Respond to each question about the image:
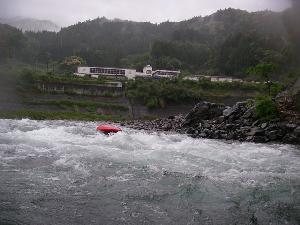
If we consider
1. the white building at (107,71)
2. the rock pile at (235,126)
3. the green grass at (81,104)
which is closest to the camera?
the rock pile at (235,126)

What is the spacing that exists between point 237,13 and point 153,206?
11182 centimetres

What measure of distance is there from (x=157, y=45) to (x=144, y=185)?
7296 cm

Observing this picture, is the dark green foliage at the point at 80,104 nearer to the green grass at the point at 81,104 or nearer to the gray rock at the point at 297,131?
the green grass at the point at 81,104

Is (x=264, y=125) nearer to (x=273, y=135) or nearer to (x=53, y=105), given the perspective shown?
(x=273, y=135)

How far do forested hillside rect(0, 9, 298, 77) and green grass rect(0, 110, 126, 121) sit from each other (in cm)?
1631

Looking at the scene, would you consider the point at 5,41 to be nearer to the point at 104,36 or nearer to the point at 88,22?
the point at 104,36

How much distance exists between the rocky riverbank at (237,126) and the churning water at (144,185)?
194 inches

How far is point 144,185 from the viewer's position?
30.9ft

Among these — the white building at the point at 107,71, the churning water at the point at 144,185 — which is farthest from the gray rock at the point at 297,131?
the white building at the point at 107,71

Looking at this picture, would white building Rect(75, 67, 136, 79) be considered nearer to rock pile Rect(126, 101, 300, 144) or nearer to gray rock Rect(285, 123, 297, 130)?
rock pile Rect(126, 101, 300, 144)

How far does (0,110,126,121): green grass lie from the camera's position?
34.0 m

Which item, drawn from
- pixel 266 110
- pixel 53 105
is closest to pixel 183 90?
pixel 53 105

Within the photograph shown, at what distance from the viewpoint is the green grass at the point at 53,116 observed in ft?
112

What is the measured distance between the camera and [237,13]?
369ft
